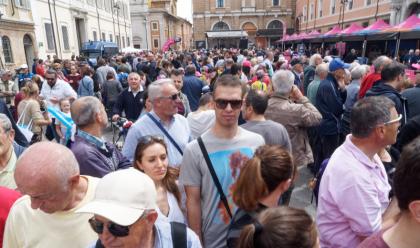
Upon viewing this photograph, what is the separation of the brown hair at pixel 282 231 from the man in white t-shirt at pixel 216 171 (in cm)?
83

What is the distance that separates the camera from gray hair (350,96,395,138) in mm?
2031

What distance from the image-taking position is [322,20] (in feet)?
147

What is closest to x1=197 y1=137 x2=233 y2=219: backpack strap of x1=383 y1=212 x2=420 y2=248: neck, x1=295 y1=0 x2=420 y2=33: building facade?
x1=383 y1=212 x2=420 y2=248: neck

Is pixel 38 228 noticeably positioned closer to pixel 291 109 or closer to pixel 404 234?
pixel 404 234

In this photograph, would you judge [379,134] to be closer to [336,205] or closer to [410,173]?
[336,205]

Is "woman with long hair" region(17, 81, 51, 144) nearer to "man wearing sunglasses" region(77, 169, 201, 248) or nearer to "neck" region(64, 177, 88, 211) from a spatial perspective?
"neck" region(64, 177, 88, 211)

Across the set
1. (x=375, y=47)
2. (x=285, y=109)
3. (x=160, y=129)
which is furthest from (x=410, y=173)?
(x=375, y=47)

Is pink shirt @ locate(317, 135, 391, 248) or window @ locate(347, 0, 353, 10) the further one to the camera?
window @ locate(347, 0, 353, 10)

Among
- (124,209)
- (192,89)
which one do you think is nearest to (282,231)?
(124,209)

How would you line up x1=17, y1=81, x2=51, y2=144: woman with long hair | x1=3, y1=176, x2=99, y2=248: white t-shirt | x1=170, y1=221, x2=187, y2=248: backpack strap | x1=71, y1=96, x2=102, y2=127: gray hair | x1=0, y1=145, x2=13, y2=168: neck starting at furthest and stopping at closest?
1. x1=17, y1=81, x2=51, y2=144: woman with long hair
2. x1=71, y1=96, x2=102, y2=127: gray hair
3. x1=0, y1=145, x2=13, y2=168: neck
4. x1=3, y1=176, x2=99, y2=248: white t-shirt
5. x1=170, y1=221, x2=187, y2=248: backpack strap

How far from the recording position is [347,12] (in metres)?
36.7

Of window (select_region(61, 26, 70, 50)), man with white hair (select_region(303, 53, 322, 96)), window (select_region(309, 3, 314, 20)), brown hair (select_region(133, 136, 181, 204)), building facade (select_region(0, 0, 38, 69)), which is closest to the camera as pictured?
brown hair (select_region(133, 136, 181, 204))

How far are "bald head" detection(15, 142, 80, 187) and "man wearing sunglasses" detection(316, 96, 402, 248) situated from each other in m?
1.66

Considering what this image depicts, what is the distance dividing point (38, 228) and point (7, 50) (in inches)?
890
